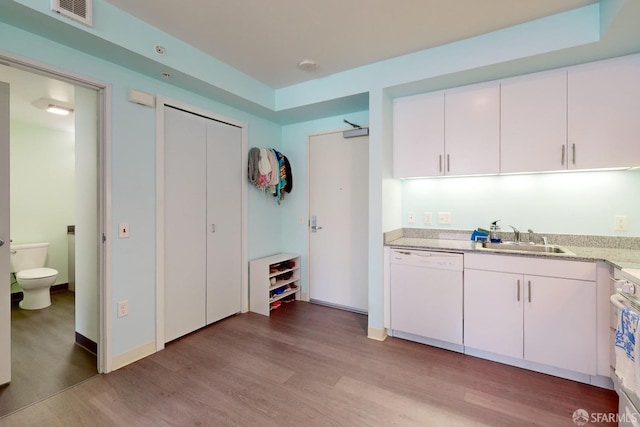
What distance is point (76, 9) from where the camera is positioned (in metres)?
1.70

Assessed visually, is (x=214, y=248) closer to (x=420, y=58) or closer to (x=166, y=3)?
(x=166, y=3)

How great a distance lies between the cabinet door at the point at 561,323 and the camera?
76.4 inches

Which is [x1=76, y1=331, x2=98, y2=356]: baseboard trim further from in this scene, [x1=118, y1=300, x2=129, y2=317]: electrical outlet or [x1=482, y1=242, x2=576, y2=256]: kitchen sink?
[x1=482, y1=242, x2=576, y2=256]: kitchen sink

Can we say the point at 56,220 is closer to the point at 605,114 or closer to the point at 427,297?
the point at 427,297

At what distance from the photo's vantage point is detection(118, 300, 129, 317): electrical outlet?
220 centimetres

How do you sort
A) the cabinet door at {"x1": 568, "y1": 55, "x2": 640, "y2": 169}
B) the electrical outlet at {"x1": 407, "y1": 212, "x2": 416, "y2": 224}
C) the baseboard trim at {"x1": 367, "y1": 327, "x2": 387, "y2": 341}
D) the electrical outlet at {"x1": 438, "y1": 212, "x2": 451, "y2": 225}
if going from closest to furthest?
the cabinet door at {"x1": 568, "y1": 55, "x2": 640, "y2": 169} < the baseboard trim at {"x1": 367, "y1": 327, "x2": 387, "y2": 341} < the electrical outlet at {"x1": 438, "y1": 212, "x2": 451, "y2": 225} < the electrical outlet at {"x1": 407, "y1": 212, "x2": 416, "y2": 224}

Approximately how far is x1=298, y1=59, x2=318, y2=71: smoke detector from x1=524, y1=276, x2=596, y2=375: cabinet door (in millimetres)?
2452

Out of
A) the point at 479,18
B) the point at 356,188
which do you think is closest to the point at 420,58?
the point at 479,18

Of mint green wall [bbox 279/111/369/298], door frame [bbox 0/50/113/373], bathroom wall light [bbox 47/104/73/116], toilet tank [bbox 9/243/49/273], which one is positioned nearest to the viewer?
door frame [bbox 0/50/113/373]

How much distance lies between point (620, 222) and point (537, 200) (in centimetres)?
55

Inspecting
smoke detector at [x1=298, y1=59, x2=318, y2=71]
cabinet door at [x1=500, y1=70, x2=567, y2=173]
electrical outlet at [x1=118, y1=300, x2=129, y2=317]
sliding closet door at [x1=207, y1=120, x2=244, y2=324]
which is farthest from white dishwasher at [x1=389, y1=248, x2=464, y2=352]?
electrical outlet at [x1=118, y1=300, x2=129, y2=317]

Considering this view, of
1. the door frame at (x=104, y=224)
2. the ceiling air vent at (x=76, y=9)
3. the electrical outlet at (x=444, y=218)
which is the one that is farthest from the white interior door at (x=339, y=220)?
the ceiling air vent at (x=76, y=9)

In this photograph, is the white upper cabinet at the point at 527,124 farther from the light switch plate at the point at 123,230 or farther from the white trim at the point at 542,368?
the light switch plate at the point at 123,230

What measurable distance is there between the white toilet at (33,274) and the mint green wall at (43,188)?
11.1 inches
